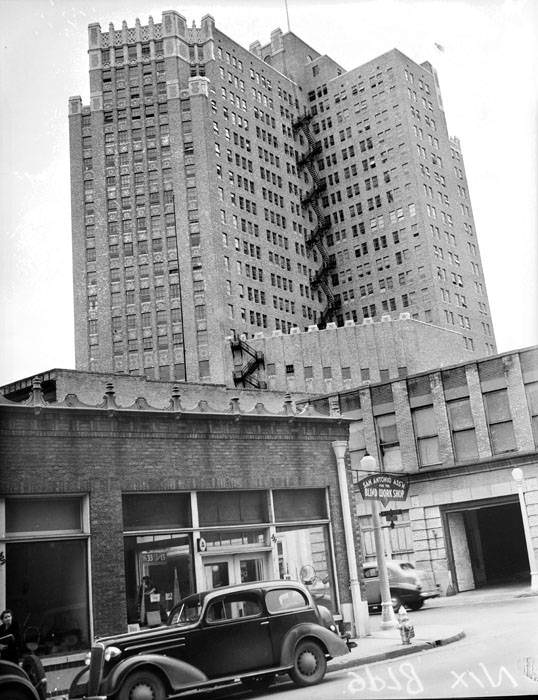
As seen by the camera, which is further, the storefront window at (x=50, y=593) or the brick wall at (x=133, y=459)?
the brick wall at (x=133, y=459)

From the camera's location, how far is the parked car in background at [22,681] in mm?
8727

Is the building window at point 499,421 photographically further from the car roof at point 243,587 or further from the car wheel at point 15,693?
the car wheel at point 15,693

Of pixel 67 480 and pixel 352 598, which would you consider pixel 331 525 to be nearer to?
pixel 352 598

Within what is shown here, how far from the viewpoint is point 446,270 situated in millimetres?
84125

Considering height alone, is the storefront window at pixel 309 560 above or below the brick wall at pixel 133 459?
below

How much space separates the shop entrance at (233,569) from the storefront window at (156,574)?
30 cm

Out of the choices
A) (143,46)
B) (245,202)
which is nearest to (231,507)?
(245,202)

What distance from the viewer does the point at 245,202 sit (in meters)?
80.1

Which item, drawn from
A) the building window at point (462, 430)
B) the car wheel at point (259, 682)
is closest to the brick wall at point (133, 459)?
the car wheel at point (259, 682)

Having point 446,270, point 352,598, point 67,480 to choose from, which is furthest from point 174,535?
point 446,270

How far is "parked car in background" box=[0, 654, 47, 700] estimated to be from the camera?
8727 mm

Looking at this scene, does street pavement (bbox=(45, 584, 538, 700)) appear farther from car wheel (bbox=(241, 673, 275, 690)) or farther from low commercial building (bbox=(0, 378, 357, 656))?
low commercial building (bbox=(0, 378, 357, 656))

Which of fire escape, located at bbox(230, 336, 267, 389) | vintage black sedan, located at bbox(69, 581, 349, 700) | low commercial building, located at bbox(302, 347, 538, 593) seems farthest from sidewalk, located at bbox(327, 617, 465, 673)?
fire escape, located at bbox(230, 336, 267, 389)

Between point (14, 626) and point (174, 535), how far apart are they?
2.78 meters
